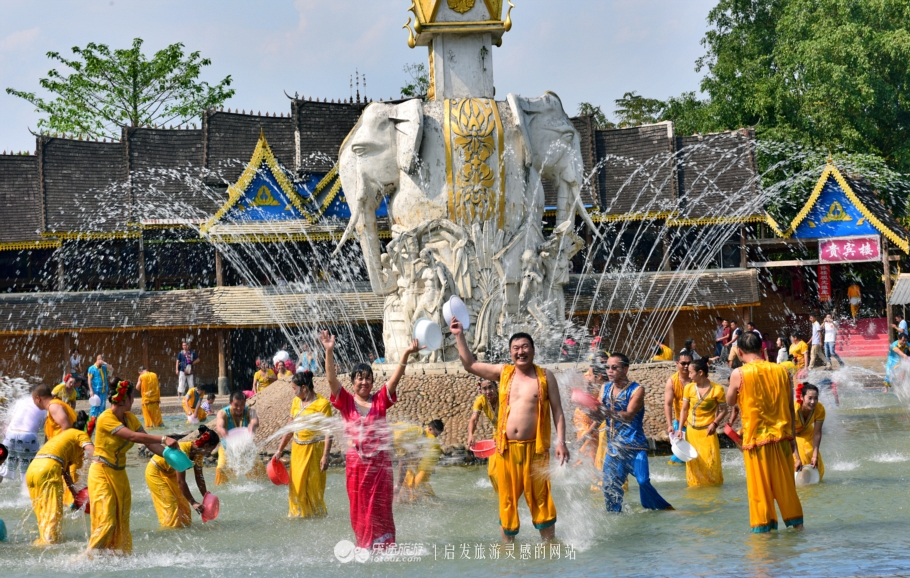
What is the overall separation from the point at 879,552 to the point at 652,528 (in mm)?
1660

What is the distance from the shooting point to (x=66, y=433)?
7.88 metres

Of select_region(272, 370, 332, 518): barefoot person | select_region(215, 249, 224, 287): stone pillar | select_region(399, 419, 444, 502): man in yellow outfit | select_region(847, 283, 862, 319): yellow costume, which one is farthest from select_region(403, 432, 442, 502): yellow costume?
select_region(847, 283, 862, 319): yellow costume

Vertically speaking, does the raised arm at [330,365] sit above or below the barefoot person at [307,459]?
above

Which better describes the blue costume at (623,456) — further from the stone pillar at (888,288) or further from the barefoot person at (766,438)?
the stone pillar at (888,288)

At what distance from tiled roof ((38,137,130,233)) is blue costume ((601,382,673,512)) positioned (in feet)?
63.7

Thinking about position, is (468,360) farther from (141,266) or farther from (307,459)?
(141,266)

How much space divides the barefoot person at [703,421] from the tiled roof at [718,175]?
56.9ft

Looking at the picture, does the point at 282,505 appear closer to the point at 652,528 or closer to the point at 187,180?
the point at 652,528

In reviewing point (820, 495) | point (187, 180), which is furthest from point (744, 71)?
point (820, 495)

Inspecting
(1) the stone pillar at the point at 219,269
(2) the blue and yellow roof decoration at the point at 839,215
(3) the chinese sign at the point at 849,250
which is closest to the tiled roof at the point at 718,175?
(2) the blue and yellow roof decoration at the point at 839,215

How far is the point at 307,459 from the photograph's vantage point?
28.0 feet

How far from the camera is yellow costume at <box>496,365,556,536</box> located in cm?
668

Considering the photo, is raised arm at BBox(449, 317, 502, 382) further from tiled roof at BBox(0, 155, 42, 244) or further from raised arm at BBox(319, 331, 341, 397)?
tiled roof at BBox(0, 155, 42, 244)

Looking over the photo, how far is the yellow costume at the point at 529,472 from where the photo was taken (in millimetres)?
6680
